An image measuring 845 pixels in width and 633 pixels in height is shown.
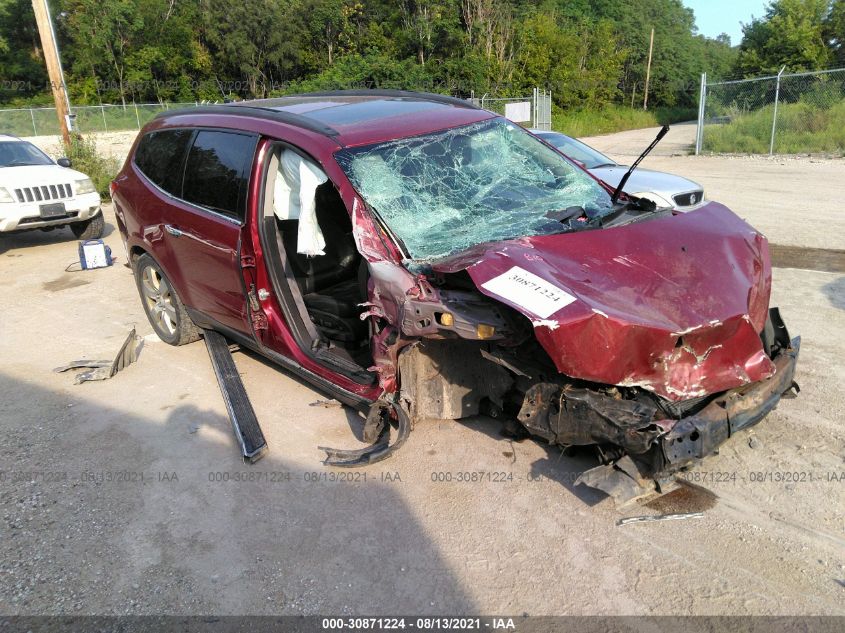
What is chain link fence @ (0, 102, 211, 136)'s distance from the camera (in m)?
28.2

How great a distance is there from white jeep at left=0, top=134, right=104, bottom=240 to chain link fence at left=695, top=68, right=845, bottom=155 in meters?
17.1

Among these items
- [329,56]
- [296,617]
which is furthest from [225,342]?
[329,56]

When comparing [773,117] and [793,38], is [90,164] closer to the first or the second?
[773,117]

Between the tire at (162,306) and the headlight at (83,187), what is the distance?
17.0 feet

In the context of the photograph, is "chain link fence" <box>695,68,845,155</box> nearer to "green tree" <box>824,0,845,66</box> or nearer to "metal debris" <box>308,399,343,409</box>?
"green tree" <box>824,0,845,66</box>

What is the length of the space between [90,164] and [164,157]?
33.2ft

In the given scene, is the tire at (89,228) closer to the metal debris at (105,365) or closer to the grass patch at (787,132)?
the metal debris at (105,365)

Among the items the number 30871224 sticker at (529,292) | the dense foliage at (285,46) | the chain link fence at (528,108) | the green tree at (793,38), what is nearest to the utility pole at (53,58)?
the number 30871224 sticker at (529,292)

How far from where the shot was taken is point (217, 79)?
4528cm

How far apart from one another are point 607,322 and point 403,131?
198cm

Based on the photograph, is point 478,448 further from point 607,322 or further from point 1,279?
point 1,279

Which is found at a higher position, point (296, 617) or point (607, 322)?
point (607, 322)

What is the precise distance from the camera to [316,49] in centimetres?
4512

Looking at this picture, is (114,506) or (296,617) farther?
(114,506)
